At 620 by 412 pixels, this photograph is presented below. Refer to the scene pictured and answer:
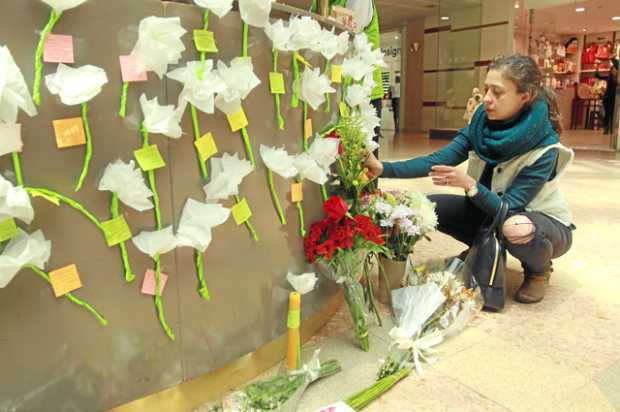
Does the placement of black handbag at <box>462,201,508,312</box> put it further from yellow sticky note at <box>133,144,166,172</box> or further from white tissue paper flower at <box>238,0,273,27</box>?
yellow sticky note at <box>133,144,166,172</box>

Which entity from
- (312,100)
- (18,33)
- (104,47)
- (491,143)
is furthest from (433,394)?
(18,33)

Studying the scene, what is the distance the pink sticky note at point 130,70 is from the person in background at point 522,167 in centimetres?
109

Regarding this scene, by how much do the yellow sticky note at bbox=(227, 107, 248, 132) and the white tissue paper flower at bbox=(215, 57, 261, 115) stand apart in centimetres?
2

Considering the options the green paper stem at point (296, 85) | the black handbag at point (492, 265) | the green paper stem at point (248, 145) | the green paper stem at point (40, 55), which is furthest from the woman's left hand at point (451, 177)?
the green paper stem at point (40, 55)

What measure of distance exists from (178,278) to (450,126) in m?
10.3

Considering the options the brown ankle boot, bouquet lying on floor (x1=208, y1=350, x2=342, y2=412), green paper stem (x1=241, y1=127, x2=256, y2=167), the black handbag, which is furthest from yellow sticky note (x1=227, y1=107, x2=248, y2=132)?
the brown ankle boot

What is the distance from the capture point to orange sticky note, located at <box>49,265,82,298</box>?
41.7 inches

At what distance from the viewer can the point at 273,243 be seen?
4.97 feet

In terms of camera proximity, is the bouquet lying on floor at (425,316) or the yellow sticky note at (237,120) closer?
the yellow sticky note at (237,120)

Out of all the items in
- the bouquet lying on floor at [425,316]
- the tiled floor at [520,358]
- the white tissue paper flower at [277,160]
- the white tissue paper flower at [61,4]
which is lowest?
the tiled floor at [520,358]

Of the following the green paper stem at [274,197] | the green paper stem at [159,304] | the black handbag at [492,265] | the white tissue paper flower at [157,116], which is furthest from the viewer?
the black handbag at [492,265]

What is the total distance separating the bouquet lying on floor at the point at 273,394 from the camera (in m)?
1.31

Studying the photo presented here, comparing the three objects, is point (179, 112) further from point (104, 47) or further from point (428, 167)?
point (428, 167)

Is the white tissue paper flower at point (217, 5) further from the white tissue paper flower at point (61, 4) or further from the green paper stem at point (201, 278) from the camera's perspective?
the green paper stem at point (201, 278)
